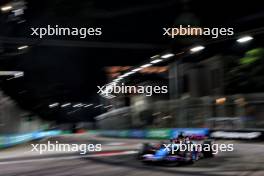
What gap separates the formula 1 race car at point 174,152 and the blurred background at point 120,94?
36cm

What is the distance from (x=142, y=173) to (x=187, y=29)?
3.96 m

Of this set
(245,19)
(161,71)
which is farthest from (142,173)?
(245,19)

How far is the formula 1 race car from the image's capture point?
10273mm

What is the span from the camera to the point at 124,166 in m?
10.7

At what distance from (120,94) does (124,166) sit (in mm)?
1801

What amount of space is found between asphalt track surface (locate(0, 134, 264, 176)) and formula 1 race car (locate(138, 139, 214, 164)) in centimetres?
19

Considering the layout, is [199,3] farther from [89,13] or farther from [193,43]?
[89,13]

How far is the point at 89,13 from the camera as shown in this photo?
267 inches

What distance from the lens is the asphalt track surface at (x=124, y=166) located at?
9.40 meters
